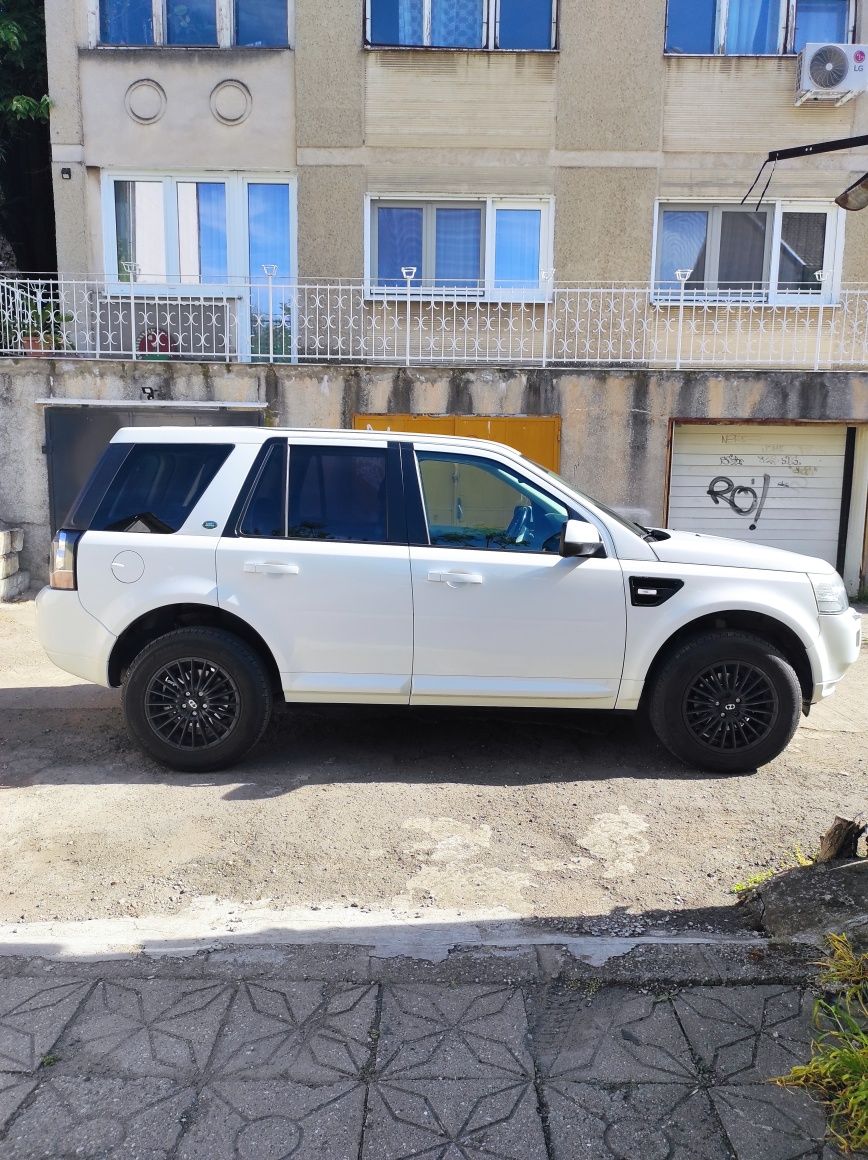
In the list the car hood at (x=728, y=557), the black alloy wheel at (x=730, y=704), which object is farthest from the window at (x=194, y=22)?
the black alloy wheel at (x=730, y=704)

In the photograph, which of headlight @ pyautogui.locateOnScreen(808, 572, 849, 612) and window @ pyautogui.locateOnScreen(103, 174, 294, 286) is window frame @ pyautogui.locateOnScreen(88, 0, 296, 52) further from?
headlight @ pyautogui.locateOnScreen(808, 572, 849, 612)

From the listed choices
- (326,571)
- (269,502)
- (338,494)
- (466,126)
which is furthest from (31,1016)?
(466,126)

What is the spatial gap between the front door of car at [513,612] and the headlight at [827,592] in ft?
3.77

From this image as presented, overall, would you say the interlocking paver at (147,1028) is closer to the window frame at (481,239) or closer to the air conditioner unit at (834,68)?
the window frame at (481,239)

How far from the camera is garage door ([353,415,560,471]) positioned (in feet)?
33.7

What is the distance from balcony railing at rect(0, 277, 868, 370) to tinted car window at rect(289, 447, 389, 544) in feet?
20.2

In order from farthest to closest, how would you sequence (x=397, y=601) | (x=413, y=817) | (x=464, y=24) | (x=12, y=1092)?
(x=464, y=24), (x=397, y=601), (x=413, y=817), (x=12, y=1092)

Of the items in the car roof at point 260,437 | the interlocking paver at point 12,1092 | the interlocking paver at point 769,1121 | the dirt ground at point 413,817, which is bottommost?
the dirt ground at point 413,817

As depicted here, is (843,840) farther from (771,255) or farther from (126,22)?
(126,22)

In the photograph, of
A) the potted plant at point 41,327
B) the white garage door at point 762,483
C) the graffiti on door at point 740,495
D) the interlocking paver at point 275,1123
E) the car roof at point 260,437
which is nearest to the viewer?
the interlocking paver at point 275,1123

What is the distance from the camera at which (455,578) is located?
4.93 metres

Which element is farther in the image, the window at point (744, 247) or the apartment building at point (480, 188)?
the window at point (744, 247)

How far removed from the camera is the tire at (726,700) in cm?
500

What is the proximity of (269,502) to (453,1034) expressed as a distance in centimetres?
317
